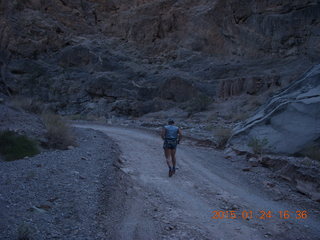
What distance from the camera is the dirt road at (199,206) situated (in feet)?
14.7

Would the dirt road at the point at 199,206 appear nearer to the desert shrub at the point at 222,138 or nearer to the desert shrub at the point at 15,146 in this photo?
the desert shrub at the point at 15,146

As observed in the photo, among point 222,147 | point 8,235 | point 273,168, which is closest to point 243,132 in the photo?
point 222,147

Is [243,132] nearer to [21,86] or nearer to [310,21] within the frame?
[310,21]

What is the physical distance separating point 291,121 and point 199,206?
A: 5375mm

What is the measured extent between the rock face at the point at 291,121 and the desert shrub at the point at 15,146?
702 centimetres

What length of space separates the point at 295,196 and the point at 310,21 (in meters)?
28.8

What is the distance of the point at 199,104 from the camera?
24.7m

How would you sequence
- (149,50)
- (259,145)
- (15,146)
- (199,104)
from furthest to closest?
1. (149,50)
2. (199,104)
3. (259,145)
4. (15,146)

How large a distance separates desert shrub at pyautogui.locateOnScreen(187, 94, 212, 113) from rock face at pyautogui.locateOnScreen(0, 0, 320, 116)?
218 centimetres

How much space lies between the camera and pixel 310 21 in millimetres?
29688

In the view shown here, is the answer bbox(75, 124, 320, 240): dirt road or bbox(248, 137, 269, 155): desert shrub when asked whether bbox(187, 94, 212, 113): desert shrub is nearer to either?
bbox(248, 137, 269, 155): desert shrub

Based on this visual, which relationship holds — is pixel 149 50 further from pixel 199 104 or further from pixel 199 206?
pixel 199 206
